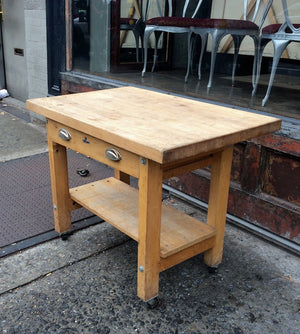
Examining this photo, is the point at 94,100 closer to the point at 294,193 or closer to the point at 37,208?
the point at 37,208

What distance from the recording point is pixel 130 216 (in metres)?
2.15

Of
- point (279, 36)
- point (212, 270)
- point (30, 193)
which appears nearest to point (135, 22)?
point (279, 36)

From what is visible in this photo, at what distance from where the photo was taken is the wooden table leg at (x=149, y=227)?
165 centimetres

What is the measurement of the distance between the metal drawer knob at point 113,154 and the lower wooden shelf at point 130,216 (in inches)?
16.5

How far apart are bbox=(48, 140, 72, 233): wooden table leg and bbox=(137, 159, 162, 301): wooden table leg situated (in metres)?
0.79

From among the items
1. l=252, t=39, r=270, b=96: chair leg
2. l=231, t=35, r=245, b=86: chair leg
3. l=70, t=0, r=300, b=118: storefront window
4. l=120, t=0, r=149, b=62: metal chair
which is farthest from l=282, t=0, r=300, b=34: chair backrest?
l=120, t=0, r=149, b=62: metal chair

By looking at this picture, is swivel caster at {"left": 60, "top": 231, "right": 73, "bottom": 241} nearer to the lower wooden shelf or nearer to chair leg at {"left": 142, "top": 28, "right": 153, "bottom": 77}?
the lower wooden shelf

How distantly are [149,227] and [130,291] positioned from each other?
51 cm

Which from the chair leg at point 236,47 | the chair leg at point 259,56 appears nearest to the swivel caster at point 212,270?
the chair leg at point 259,56

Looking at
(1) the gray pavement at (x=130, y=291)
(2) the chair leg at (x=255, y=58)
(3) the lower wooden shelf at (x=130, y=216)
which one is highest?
(2) the chair leg at (x=255, y=58)

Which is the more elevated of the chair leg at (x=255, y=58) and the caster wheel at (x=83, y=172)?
the chair leg at (x=255, y=58)

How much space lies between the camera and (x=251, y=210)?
2.63 meters

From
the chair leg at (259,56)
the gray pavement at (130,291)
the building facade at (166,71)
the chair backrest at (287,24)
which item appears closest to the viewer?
the gray pavement at (130,291)

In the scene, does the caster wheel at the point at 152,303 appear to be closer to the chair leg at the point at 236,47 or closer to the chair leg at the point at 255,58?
the chair leg at the point at 255,58
